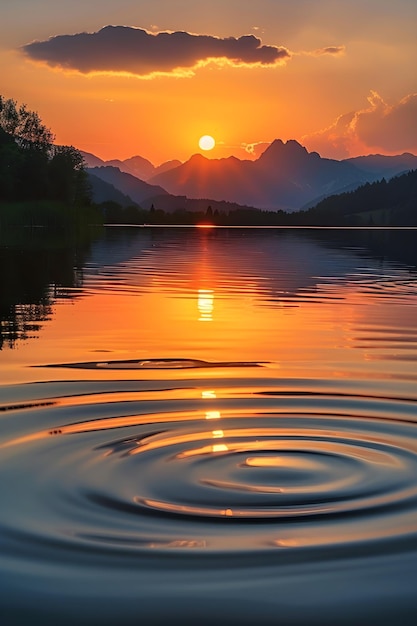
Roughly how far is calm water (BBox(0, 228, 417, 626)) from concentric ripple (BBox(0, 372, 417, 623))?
0.03 m

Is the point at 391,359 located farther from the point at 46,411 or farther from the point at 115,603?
the point at 115,603

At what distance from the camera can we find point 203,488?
911 centimetres

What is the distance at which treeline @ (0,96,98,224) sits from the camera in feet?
547

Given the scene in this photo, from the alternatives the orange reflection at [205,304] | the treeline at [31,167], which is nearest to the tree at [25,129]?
the treeline at [31,167]

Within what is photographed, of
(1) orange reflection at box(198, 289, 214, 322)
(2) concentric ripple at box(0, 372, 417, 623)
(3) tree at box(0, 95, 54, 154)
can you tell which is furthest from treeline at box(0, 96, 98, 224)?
(2) concentric ripple at box(0, 372, 417, 623)

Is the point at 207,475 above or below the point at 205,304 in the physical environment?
below

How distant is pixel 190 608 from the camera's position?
246 inches

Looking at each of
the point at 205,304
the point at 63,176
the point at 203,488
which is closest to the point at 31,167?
the point at 63,176

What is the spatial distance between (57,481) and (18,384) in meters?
5.81

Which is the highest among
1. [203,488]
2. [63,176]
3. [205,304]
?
[63,176]

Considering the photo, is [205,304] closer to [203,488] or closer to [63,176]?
[203,488]

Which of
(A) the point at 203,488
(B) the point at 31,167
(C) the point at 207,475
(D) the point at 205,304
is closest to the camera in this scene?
(A) the point at 203,488

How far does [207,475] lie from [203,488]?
496 mm

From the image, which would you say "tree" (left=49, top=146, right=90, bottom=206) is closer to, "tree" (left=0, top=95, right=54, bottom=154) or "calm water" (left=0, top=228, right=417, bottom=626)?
"tree" (left=0, top=95, right=54, bottom=154)
